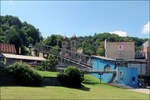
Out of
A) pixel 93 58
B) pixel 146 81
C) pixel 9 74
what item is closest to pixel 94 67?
pixel 93 58

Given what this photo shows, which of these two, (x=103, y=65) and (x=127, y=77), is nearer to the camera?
(x=127, y=77)

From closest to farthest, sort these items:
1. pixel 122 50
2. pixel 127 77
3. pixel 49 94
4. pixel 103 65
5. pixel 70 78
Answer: pixel 49 94 < pixel 70 78 < pixel 127 77 < pixel 103 65 < pixel 122 50

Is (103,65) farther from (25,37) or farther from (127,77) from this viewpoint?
(25,37)

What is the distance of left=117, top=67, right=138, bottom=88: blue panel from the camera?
99.8 ft

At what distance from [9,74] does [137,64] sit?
96.0ft

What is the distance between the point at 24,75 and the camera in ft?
55.3

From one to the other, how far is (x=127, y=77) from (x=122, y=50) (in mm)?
15978

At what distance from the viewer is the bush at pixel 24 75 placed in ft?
55.4

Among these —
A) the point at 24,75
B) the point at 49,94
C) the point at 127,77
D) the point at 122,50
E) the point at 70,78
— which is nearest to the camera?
the point at 49,94

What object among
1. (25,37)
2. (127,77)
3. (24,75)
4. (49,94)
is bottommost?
(127,77)

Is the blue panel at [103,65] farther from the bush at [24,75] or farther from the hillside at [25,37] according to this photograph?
the hillside at [25,37]

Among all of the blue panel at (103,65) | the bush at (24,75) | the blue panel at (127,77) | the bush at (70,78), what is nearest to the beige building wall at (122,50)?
the blue panel at (103,65)

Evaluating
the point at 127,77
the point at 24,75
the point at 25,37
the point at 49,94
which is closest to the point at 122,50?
the point at 127,77

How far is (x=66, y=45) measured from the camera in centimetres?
7800
